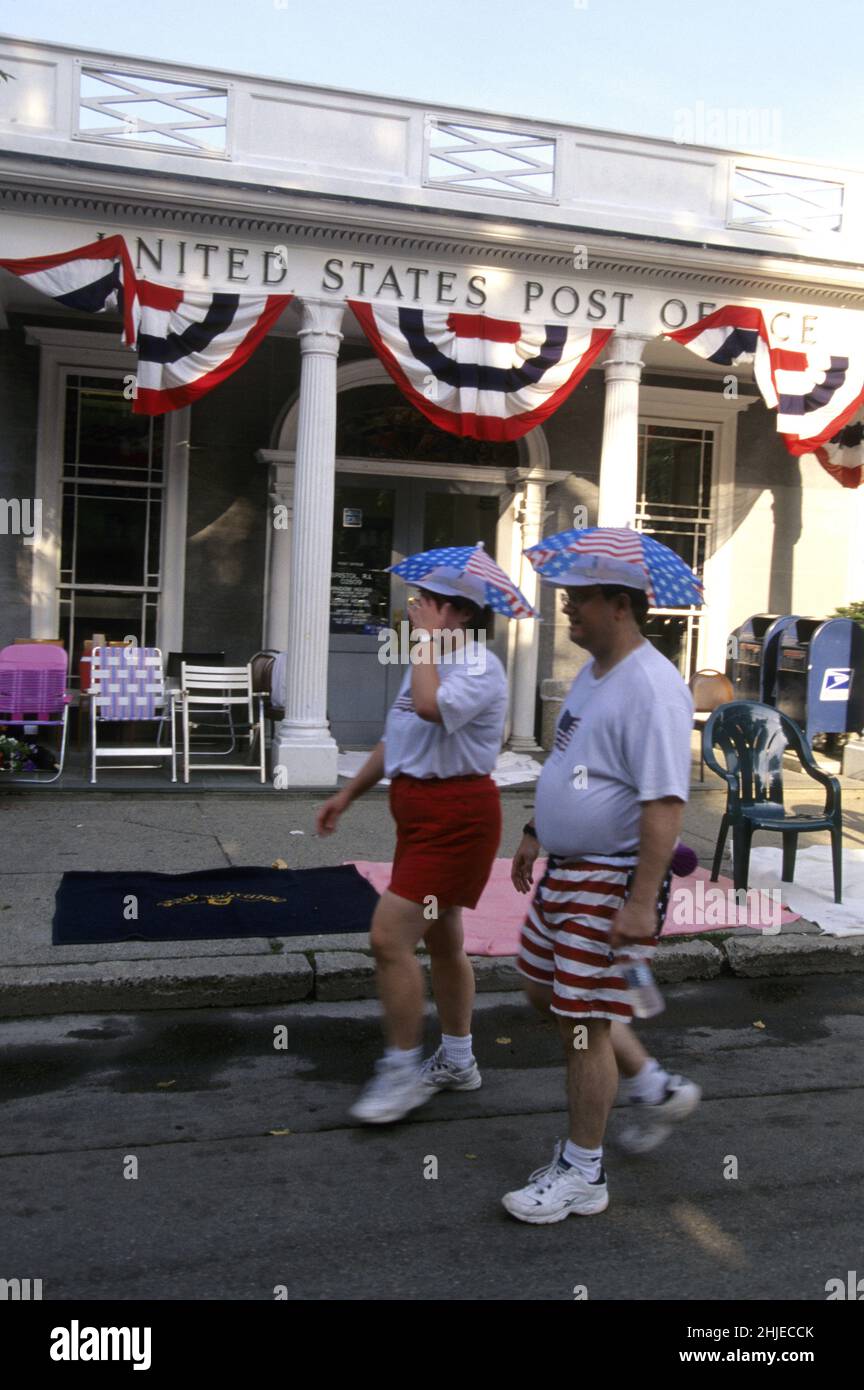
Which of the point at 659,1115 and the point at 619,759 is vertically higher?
the point at 619,759

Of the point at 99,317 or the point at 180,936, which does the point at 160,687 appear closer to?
the point at 99,317

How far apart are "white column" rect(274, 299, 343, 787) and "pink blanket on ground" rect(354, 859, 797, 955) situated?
2.53 m

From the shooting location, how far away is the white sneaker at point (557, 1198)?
3461 mm

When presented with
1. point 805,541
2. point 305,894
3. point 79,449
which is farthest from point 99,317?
point 805,541

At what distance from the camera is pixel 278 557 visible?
11805 millimetres

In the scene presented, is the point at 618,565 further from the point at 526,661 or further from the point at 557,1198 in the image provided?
the point at 526,661

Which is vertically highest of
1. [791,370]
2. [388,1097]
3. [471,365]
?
[791,370]

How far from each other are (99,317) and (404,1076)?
357 inches

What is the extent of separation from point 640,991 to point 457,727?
0.99 metres

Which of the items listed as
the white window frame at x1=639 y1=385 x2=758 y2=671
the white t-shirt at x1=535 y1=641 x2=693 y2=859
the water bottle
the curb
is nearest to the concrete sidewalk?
the curb

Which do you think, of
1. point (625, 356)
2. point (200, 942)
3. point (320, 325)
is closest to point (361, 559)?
point (320, 325)

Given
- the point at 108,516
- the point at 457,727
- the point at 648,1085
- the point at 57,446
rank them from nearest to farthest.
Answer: the point at 648,1085 < the point at 457,727 < the point at 57,446 < the point at 108,516

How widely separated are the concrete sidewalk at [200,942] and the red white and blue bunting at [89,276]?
11.6 feet

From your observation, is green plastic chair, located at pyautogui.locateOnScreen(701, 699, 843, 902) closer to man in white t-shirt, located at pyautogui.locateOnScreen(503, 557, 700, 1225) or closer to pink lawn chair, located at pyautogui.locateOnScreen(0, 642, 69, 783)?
man in white t-shirt, located at pyautogui.locateOnScreen(503, 557, 700, 1225)
